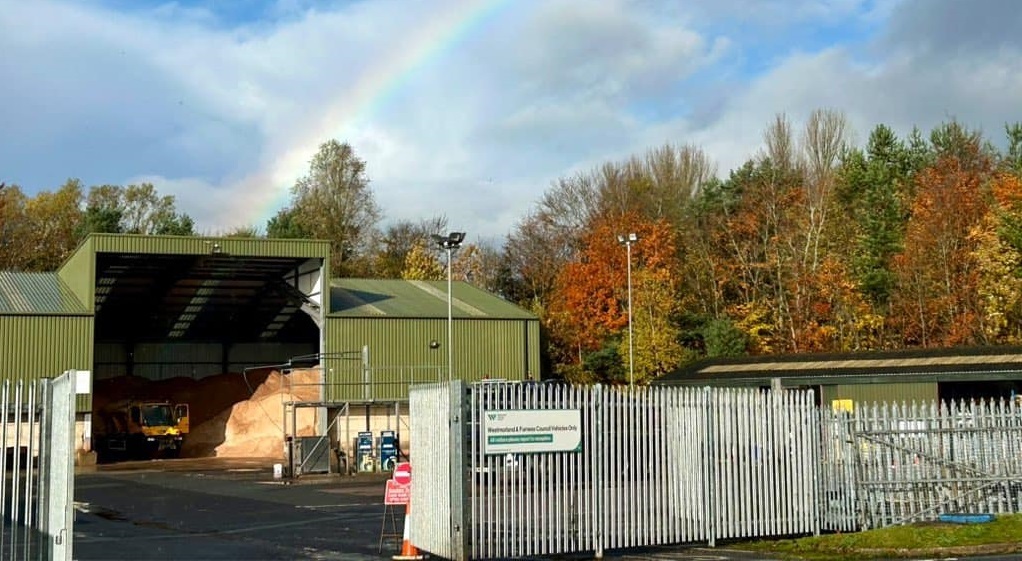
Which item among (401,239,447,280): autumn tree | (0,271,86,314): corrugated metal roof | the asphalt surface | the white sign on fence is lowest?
the asphalt surface

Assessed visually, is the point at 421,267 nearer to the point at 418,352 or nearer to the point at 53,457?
the point at 418,352

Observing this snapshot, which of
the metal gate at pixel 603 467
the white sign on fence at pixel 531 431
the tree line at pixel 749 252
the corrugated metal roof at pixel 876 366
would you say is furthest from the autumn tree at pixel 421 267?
the white sign on fence at pixel 531 431

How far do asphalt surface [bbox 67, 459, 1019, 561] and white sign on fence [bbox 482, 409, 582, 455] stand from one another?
171 cm

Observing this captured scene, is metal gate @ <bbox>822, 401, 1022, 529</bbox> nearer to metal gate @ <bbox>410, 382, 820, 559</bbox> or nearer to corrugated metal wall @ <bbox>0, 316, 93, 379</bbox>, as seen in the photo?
metal gate @ <bbox>410, 382, 820, 559</bbox>

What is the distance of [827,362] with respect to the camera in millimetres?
45656

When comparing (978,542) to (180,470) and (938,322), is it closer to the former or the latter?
(180,470)

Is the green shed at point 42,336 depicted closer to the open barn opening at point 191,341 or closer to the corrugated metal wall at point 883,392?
the open barn opening at point 191,341

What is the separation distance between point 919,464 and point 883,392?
21798 mm

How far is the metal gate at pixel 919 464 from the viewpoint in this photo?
1833 centimetres

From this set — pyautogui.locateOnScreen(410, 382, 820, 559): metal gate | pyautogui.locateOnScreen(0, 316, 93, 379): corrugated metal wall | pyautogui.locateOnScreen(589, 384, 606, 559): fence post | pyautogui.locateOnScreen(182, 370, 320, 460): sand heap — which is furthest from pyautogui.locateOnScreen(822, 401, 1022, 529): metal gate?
pyautogui.locateOnScreen(182, 370, 320, 460): sand heap

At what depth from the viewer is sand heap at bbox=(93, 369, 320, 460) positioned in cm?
5369

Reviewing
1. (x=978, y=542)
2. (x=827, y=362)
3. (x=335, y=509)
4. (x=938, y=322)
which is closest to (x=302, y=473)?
(x=335, y=509)

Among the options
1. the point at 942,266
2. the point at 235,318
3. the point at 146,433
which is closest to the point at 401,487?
the point at 146,433

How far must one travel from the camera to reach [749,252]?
68.9 meters
